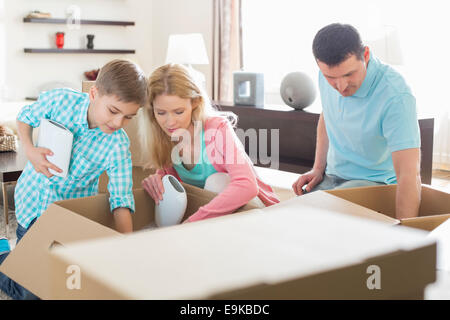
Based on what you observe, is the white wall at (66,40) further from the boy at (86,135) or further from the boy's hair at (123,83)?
the boy's hair at (123,83)

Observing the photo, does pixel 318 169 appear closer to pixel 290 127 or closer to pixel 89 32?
pixel 290 127

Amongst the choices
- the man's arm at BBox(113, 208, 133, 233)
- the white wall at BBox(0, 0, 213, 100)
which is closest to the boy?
the man's arm at BBox(113, 208, 133, 233)

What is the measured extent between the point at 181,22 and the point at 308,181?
4572 millimetres

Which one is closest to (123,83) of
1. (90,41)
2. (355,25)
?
(355,25)

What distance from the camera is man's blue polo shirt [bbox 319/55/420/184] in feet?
5.46

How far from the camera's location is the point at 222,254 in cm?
51

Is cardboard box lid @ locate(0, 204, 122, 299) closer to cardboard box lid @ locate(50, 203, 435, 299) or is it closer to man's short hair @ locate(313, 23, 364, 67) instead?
cardboard box lid @ locate(50, 203, 435, 299)

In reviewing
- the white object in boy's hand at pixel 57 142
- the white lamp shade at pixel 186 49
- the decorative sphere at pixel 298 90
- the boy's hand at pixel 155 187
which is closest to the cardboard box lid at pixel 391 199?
the boy's hand at pixel 155 187

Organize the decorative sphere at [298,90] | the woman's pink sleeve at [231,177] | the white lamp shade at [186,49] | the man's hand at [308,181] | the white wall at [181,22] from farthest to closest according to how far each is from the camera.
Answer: the white wall at [181,22] → the white lamp shade at [186,49] → the decorative sphere at [298,90] → the man's hand at [308,181] → the woman's pink sleeve at [231,177]

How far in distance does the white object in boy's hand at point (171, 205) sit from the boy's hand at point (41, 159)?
32 cm

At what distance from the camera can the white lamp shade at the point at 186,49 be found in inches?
188

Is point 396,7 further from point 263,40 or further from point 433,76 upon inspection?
point 263,40

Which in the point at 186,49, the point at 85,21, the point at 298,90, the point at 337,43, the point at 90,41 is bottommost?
the point at 298,90
